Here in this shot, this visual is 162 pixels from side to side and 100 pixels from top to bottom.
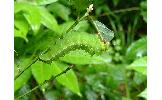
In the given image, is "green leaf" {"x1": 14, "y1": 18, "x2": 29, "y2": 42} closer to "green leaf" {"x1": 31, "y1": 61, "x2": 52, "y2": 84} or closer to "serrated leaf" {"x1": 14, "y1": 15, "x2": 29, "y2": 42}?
"serrated leaf" {"x1": 14, "y1": 15, "x2": 29, "y2": 42}

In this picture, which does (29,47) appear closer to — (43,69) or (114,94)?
(43,69)

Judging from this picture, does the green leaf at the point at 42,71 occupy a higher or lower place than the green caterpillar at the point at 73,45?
lower

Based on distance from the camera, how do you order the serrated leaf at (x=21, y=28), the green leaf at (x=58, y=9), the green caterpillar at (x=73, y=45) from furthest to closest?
the green leaf at (x=58, y=9) < the serrated leaf at (x=21, y=28) < the green caterpillar at (x=73, y=45)

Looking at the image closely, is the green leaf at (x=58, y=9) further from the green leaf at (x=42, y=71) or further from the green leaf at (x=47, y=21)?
the green leaf at (x=42, y=71)

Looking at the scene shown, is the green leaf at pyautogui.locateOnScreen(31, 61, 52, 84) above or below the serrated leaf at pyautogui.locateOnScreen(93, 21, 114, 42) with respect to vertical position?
below

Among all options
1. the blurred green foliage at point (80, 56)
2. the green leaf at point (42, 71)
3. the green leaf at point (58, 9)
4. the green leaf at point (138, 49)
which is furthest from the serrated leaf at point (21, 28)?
the green leaf at point (138, 49)

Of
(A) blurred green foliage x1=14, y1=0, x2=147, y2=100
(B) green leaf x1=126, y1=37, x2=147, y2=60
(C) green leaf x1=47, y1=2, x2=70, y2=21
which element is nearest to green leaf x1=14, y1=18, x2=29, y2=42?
(A) blurred green foliage x1=14, y1=0, x2=147, y2=100

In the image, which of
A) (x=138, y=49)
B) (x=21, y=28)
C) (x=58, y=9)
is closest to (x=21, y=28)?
(x=21, y=28)

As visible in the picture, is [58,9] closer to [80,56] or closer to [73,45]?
[80,56]
